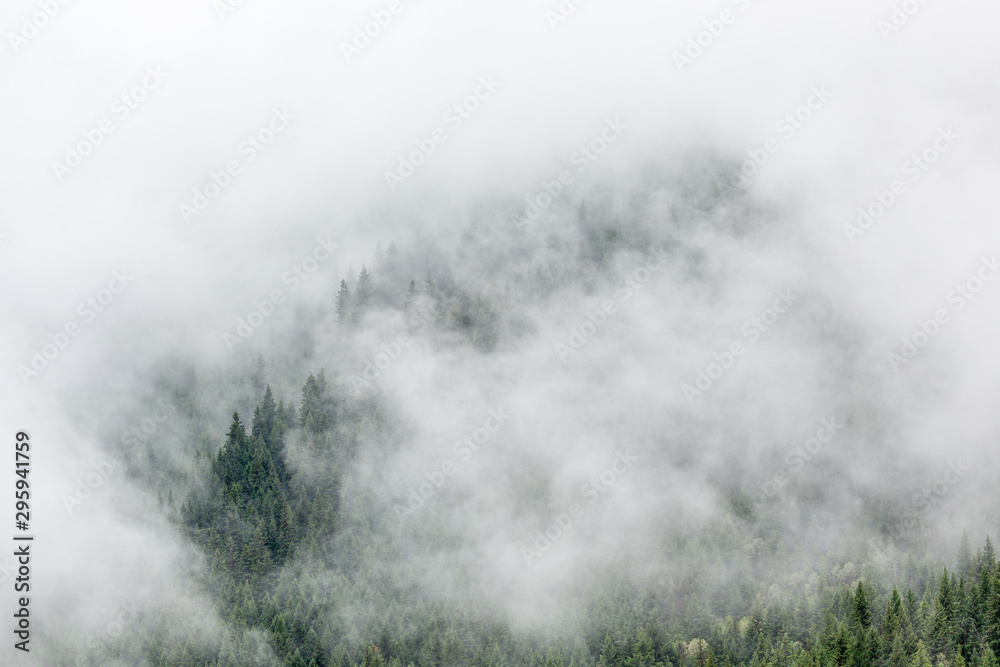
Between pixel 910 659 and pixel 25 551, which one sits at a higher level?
pixel 25 551

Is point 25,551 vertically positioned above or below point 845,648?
above

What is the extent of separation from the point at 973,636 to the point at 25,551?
17707cm

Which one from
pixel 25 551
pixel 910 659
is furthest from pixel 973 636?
pixel 25 551

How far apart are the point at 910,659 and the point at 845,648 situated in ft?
38.2

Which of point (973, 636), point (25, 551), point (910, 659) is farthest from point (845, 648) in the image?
point (25, 551)

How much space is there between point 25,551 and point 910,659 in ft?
535

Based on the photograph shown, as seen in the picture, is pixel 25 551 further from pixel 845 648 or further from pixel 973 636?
pixel 973 636

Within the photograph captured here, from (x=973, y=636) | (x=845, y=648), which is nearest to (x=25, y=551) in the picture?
(x=845, y=648)

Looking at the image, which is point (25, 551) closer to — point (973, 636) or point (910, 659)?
point (910, 659)

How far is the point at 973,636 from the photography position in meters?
198

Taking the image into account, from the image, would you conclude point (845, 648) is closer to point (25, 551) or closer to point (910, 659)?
point (910, 659)

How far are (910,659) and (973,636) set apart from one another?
614 inches

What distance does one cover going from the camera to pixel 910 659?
19175 cm

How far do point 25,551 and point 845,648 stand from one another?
152 metres
